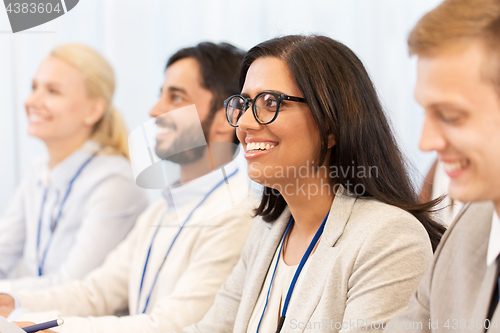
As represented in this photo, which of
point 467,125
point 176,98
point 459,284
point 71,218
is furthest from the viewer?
point 71,218

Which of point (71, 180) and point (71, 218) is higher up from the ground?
point (71, 180)

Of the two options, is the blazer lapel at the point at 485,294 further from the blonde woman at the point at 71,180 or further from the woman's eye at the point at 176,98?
the blonde woman at the point at 71,180

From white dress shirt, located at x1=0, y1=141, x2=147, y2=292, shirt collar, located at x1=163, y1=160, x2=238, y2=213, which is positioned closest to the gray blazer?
shirt collar, located at x1=163, y1=160, x2=238, y2=213

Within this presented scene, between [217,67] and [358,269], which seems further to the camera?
[217,67]

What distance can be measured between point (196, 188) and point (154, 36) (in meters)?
1.66

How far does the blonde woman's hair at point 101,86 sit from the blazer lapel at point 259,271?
1376 mm

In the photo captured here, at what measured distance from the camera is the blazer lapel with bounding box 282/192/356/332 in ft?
3.21

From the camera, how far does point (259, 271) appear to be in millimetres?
1171

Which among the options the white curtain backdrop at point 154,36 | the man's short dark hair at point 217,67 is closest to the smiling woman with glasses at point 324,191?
the man's short dark hair at point 217,67

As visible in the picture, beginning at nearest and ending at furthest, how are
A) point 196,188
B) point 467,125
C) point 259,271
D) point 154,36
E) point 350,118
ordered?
1. point 467,125
2. point 350,118
3. point 259,271
4. point 196,188
5. point 154,36

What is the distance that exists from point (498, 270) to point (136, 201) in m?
1.83

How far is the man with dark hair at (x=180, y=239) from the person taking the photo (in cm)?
134

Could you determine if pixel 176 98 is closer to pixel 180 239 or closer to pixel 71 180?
pixel 180 239

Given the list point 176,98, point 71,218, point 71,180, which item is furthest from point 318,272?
point 71,180
